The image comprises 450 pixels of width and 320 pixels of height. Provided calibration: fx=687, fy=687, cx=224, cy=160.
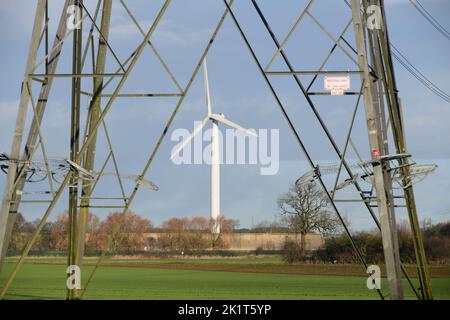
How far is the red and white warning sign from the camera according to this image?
25.0 metres

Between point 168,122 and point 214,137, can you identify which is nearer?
point 168,122

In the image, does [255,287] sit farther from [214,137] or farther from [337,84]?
[214,137]

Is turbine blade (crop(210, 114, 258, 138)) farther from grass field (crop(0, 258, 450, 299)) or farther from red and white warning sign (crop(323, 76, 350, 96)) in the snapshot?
red and white warning sign (crop(323, 76, 350, 96))

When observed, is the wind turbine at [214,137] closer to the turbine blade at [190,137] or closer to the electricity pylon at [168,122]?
the turbine blade at [190,137]

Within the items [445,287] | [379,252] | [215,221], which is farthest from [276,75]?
[215,221]

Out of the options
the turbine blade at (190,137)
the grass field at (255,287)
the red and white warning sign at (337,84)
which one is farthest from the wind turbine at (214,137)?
the red and white warning sign at (337,84)

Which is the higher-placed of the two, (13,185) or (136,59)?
(136,59)

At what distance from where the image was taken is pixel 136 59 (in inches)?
989

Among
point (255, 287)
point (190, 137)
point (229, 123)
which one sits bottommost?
point (255, 287)

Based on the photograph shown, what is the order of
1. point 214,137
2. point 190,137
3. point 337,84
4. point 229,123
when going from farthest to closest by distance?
point 214,137 < point 229,123 < point 190,137 < point 337,84

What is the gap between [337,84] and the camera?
24984mm

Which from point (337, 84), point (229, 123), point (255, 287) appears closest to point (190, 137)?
point (229, 123)
